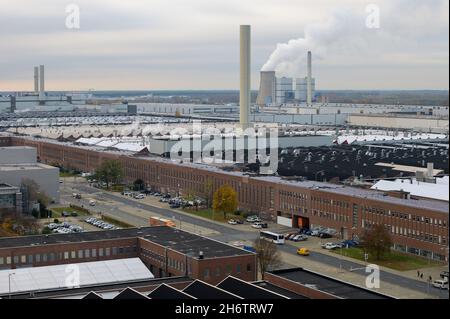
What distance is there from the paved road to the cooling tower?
113 ft

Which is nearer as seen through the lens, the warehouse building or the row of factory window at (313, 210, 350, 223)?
the row of factory window at (313, 210, 350, 223)

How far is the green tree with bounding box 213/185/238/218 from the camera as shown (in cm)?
1688

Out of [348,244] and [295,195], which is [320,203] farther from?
[348,244]

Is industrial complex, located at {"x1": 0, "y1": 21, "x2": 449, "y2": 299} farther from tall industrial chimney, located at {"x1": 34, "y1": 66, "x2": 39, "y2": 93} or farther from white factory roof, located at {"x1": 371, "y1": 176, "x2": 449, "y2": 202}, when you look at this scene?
tall industrial chimney, located at {"x1": 34, "y1": 66, "x2": 39, "y2": 93}

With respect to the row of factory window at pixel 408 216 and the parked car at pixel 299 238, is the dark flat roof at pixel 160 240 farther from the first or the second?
the row of factory window at pixel 408 216

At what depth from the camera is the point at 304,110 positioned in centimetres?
5112

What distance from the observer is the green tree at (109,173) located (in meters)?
22.2

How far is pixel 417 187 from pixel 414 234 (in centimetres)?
272

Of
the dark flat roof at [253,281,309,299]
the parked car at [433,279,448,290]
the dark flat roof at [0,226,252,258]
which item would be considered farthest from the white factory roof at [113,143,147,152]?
the dark flat roof at [253,281,309,299]

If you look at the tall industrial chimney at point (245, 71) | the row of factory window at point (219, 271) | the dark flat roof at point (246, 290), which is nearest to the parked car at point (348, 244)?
the row of factory window at point (219, 271)

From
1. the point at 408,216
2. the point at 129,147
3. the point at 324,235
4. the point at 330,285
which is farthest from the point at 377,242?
the point at 129,147

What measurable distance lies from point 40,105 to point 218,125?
23.1m

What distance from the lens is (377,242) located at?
12289mm

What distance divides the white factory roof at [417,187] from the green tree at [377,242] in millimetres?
2087
